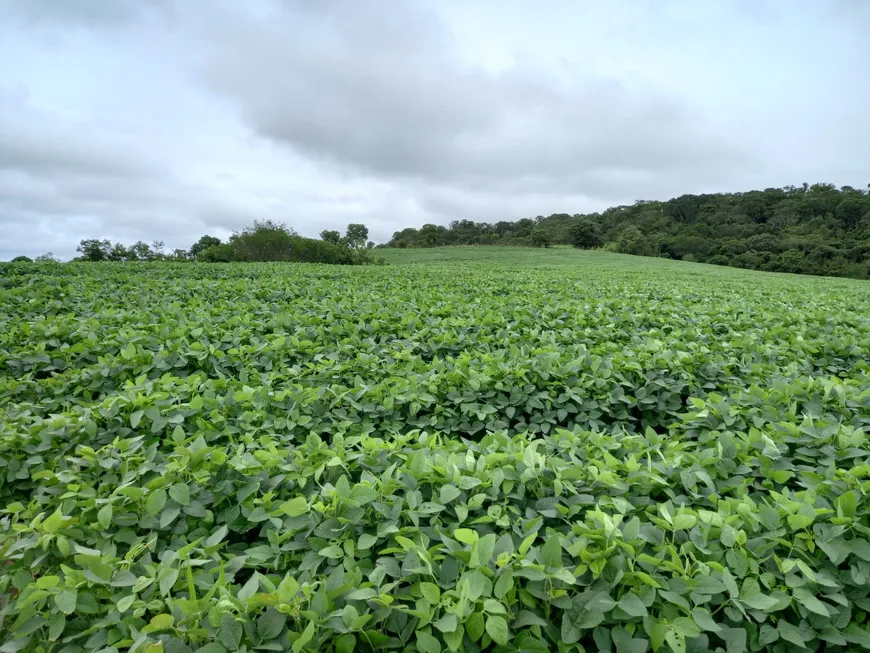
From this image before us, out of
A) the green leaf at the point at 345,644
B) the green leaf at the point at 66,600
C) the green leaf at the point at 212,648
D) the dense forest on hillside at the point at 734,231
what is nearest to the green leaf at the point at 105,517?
the green leaf at the point at 66,600

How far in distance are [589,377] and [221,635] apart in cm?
303

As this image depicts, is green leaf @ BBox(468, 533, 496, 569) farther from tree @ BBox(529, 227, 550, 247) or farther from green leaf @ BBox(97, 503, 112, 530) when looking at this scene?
tree @ BBox(529, 227, 550, 247)

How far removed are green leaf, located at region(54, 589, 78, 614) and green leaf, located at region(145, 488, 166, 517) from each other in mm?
359

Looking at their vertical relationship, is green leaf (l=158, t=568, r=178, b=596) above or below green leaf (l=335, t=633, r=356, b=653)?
above

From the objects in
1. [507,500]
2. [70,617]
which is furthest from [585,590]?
[70,617]

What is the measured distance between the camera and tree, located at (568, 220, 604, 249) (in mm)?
68625

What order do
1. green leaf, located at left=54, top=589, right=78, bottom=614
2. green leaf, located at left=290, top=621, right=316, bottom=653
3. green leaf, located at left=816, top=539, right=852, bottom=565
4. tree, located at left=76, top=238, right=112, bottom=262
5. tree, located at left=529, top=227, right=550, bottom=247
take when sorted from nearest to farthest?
1. green leaf, located at left=290, top=621, right=316, bottom=653
2. green leaf, located at left=54, top=589, right=78, bottom=614
3. green leaf, located at left=816, top=539, right=852, bottom=565
4. tree, located at left=76, top=238, right=112, bottom=262
5. tree, located at left=529, top=227, right=550, bottom=247

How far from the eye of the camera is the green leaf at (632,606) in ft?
4.18

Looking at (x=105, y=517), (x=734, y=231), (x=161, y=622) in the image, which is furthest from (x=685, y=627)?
(x=734, y=231)

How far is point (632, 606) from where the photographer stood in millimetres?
1296

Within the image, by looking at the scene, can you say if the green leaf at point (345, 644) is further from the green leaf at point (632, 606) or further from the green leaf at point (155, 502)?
the green leaf at point (155, 502)

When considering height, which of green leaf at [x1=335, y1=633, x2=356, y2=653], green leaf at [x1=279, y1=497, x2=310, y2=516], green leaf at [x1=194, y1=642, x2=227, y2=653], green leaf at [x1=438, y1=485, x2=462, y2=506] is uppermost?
green leaf at [x1=279, y1=497, x2=310, y2=516]

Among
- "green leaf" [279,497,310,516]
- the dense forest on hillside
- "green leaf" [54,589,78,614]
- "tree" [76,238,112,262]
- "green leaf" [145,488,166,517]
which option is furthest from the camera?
the dense forest on hillside

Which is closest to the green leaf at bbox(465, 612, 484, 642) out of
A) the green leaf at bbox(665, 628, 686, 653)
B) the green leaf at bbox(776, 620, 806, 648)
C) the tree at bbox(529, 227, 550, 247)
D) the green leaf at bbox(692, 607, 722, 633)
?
the green leaf at bbox(665, 628, 686, 653)
